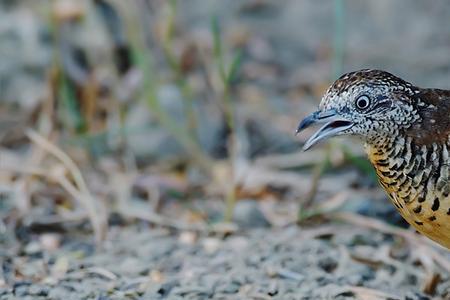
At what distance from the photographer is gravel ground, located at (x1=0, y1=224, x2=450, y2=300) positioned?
4.30m

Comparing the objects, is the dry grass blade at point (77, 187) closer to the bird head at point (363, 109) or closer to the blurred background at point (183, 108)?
the blurred background at point (183, 108)

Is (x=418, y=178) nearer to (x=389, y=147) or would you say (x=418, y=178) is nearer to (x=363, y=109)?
(x=389, y=147)

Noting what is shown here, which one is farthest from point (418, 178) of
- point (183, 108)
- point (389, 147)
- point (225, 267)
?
point (183, 108)

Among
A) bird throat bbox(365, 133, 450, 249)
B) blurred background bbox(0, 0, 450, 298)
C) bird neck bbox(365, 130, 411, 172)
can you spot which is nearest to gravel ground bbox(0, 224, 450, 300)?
blurred background bbox(0, 0, 450, 298)

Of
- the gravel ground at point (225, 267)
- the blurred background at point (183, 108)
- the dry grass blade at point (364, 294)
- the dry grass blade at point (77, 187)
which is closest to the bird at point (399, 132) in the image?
the dry grass blade at point (364, 294)

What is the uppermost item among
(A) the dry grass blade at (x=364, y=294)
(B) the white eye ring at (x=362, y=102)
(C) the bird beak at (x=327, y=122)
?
(B) the white eye ring at (x=362, y=102)

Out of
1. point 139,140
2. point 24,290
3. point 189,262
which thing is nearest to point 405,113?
point 189,262

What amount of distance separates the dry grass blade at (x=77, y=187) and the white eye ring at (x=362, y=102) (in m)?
1.56

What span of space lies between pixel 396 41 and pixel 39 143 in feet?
10.6

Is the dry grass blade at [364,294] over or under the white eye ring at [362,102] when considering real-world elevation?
under

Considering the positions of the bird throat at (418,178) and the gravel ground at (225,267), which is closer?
the bird throat at (418,178)

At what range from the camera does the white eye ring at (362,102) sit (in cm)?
395

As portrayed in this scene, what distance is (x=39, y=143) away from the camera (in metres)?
5.37

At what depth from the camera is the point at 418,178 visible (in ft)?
12.8
